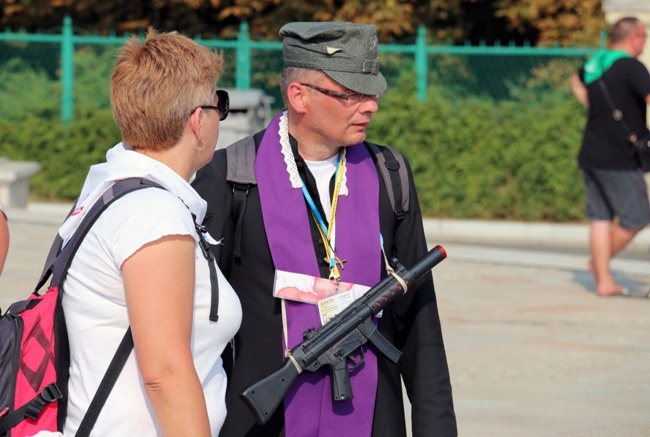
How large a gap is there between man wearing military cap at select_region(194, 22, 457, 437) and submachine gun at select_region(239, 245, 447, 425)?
63 mm

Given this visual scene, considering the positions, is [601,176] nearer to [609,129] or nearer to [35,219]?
[609,129]

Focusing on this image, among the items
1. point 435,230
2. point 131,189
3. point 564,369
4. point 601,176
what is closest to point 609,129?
point 601,176

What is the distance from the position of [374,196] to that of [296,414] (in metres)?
0.63

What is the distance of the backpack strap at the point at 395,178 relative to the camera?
11.3 feet

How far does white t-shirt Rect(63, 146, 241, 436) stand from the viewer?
253cm

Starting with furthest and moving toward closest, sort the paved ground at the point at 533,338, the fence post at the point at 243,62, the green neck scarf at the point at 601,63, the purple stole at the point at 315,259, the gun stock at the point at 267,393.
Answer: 1. the fence post at the point at 243,62
2. the green neck scarf at the point at 601,63
3. the paved ground at the point at 533,338
4. the purple stole at the point at 315,259
5. the gun stock at the point at 267,393

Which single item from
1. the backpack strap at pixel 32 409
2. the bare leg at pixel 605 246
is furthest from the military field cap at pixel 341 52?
the bare leg at pixel 605 246

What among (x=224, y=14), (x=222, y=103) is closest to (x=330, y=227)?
(x=222, y=103)

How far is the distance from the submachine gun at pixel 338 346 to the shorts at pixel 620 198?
563 cm

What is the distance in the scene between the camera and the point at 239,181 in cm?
332

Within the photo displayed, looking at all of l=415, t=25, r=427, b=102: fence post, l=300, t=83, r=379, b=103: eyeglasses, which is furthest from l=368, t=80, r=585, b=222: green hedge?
l=300, t=83, r=379, b=103: eyeglasses

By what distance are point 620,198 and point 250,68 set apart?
26.5 feet

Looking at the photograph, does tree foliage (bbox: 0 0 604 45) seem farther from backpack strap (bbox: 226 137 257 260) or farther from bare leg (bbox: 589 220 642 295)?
backpack strap (bbox: 226 137 257 260)

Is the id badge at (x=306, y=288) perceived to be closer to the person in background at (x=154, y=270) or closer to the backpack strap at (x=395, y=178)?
the backpack strap at (x=395, y=178)
